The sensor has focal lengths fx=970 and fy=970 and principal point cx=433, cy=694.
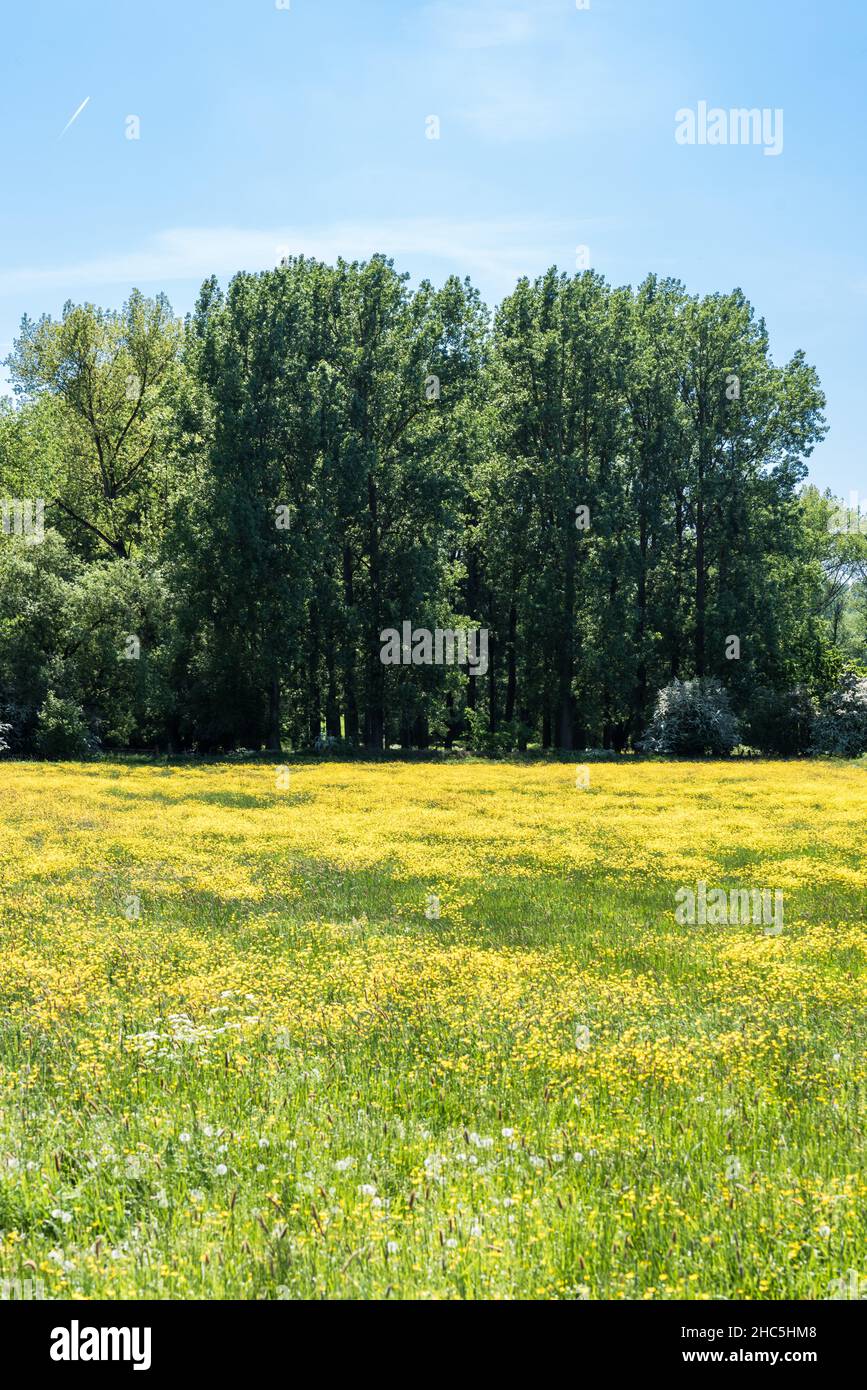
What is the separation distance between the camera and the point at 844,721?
56.4m

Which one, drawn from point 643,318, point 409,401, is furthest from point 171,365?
point 643,318

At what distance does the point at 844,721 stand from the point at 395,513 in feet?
96.4

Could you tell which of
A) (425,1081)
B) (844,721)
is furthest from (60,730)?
→ (425,1081)

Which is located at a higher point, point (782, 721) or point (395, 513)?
point (395, 513)

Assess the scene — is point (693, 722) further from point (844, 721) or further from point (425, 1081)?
point (425, 1081)

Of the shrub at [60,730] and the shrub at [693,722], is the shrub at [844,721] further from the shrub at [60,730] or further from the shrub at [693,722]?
the shrub at [60,730]

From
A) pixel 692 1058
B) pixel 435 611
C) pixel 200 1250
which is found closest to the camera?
pixel 200 1250

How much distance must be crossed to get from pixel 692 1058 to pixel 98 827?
64.0ft

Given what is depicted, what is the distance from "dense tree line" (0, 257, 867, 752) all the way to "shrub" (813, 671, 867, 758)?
96 cm

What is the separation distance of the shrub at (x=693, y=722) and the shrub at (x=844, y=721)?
16.0 feet

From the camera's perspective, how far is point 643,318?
67.6 meters

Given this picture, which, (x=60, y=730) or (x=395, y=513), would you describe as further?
(x=395, y=513)

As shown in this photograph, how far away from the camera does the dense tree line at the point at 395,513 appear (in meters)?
55.1
